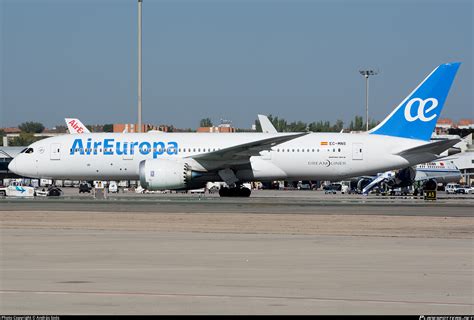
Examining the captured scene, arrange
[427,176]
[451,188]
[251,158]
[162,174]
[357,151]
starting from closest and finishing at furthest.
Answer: [162,174] < [251,158] < [357,151] < [427,176] < [451,188]

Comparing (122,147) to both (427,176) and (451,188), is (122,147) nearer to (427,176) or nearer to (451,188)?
(427,176)

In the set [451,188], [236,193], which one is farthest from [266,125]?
[451,188]

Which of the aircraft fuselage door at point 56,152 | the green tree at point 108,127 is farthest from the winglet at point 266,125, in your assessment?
the green tree at point 108,127

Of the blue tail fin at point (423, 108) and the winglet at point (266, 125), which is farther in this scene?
the winglet at point (266, 125)

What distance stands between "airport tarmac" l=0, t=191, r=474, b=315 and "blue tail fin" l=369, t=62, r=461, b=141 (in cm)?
1785

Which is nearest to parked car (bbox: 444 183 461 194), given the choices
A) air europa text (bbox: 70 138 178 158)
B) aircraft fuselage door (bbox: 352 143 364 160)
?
aircraft fuselage door (bbox: 352 143 364 160)

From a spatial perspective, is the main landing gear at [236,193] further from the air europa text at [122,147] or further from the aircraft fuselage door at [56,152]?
the aircraft fuselage door at [56,152]

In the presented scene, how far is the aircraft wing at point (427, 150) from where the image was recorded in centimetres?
4803

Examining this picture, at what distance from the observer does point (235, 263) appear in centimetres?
1875

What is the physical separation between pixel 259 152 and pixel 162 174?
235 inches

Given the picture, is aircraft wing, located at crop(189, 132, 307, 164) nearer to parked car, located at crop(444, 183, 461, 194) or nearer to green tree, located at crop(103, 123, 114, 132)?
parked car, located at crop(444, 183, 461, 194)

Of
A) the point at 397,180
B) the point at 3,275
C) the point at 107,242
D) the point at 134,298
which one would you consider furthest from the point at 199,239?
the point at 397,180

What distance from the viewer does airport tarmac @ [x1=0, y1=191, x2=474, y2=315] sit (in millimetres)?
13617

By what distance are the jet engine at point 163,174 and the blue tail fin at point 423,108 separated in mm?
12111
